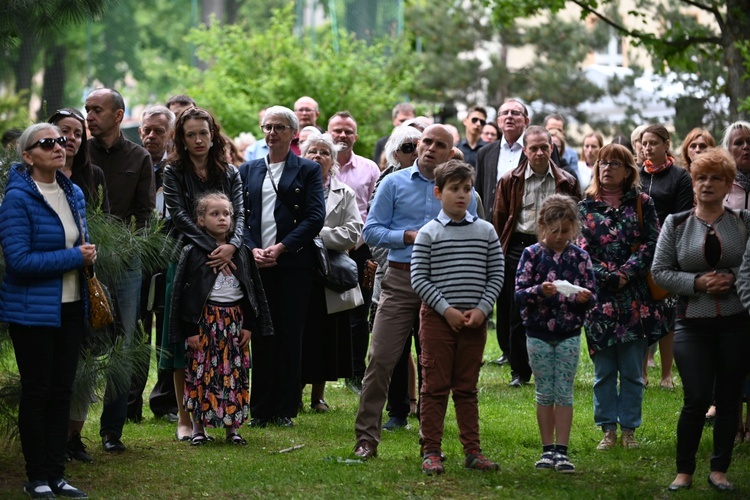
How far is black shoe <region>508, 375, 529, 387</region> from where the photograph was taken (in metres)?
11.1

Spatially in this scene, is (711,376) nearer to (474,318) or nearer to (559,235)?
(559,235)

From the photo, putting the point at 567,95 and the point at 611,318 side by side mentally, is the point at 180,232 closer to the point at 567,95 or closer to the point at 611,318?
the point at 611,318

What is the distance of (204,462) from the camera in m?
7.73

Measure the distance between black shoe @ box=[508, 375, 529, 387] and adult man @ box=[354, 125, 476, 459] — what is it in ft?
11.2

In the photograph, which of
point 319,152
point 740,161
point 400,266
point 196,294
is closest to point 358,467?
point 400,266

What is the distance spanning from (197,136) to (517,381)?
4168mm

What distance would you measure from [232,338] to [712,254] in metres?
3.26

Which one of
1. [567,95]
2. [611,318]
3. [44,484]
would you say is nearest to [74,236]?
[44,484]

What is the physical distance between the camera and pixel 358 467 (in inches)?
295

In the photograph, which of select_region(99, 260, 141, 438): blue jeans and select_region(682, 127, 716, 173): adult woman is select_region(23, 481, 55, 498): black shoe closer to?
select_region(99, 260, 141, 438): blue jeans

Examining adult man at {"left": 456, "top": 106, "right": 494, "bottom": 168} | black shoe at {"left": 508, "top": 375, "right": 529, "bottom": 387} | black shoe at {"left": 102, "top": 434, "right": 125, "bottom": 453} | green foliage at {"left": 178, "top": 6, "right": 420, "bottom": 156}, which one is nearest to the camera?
black shoe at {"left": 102, "top": 434, "right": 125, "bottom": 453}

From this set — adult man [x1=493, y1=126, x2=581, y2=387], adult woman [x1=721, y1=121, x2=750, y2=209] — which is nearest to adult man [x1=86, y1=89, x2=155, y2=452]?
adult man [x1=493, y1=126, x2=581, y2=387]

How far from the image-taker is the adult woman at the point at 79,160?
7.62 meters

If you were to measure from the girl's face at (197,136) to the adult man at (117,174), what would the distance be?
311 millimetres
